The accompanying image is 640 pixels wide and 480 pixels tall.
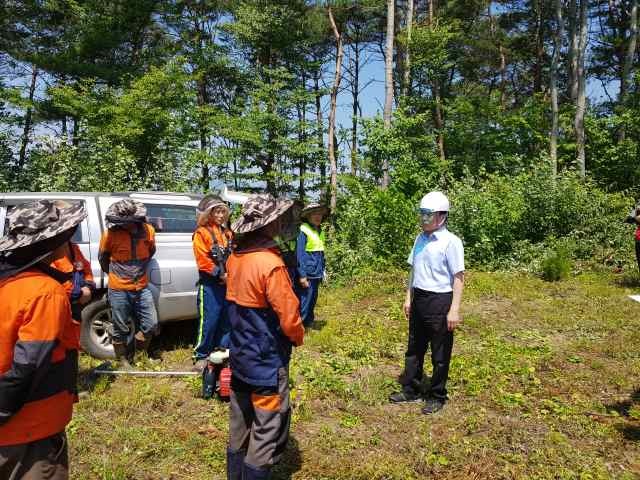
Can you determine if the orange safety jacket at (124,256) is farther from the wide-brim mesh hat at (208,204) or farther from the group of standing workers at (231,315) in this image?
the wide-brim mesh hat at (208,204)

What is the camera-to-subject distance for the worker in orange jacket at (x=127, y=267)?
4949 millimetres

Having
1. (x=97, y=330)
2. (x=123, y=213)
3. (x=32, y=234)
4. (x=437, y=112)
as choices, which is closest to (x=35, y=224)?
(x=32, y=234)

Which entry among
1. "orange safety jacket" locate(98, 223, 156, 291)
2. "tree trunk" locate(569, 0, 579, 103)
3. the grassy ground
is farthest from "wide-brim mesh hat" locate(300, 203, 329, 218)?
"tree trunk" locate(569, 0, 579, 103)

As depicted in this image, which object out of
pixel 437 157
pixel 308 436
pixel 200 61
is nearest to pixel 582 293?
pixel 308 436

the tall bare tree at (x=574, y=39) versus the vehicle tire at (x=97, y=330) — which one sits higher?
the tall bare tree at (x=574, y=39)

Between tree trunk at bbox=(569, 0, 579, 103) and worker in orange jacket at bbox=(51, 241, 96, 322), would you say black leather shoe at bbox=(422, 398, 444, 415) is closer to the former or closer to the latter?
worker in orange jacket at bbox=(51, 241, 96, 322)

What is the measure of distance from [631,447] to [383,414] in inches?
79.3

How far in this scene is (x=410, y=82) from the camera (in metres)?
24.1

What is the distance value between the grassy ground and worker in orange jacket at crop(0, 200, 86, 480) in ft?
4.58

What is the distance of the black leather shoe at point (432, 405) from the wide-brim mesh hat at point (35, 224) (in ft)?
11.3

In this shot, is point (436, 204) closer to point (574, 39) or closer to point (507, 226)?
point (507, 226)

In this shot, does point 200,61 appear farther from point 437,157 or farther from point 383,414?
point 383,414

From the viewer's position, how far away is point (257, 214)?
282 centimetres

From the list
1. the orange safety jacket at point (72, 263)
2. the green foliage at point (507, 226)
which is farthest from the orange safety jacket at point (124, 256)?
the green foliage at point (507, 226)
